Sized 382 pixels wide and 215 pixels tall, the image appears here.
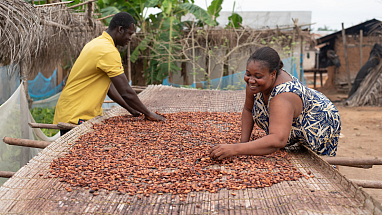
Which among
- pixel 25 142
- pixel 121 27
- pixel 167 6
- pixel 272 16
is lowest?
pixel 25 142

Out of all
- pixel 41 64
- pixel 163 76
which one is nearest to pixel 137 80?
pixel 163 76

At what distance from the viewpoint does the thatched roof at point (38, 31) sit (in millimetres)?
3926

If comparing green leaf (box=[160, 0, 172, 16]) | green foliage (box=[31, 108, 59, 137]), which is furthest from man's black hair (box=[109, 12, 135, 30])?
green leaf (box=[160, 0, 172, 16])

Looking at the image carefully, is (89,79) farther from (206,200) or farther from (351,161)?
(351,161)

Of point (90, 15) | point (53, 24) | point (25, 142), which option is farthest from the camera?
point (90, 15)

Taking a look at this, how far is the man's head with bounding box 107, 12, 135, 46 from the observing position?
286 centimetres

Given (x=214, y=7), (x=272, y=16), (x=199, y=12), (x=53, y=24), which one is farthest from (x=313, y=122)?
(x=272, y=16)

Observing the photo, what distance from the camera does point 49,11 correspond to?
485cm

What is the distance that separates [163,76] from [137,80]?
205cm

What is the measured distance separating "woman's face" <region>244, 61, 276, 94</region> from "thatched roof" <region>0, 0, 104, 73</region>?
3.23 meters

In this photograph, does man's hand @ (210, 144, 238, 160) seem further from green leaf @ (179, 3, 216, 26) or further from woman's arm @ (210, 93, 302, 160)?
green leaf @ (179, 3, 216, 26)

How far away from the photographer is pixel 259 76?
1759 millimetres

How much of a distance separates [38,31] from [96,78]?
7.35ft

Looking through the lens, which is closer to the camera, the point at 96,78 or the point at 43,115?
the point at 96,78
